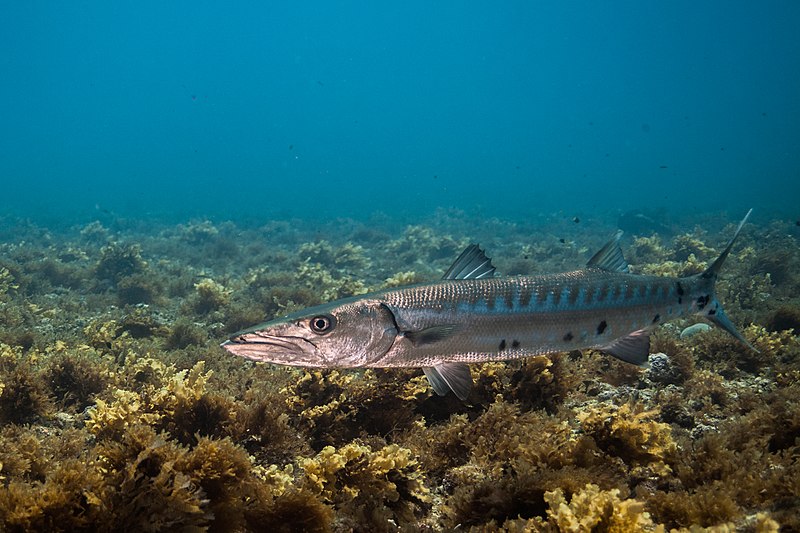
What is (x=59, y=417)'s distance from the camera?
4.86m

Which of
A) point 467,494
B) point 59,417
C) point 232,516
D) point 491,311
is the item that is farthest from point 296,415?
point 59,417

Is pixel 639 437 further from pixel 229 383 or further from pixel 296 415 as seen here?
pixel 229 383

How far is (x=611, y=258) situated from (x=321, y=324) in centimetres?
313

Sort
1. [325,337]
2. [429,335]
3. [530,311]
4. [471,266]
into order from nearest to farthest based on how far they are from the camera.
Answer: [325,337] → [429,335] → [530,311] → [471,266]

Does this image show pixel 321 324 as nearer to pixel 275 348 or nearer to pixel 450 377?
pixel 275 348

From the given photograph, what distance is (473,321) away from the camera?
11.4ft

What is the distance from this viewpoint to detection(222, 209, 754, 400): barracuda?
3.20 metres

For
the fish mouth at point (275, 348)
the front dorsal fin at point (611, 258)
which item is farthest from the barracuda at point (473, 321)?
the front dorsal fin at point (611, 258)

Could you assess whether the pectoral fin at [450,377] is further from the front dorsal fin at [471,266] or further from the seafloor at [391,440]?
the front dorsal fin at [471,266]

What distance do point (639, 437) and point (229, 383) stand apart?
15.8ft

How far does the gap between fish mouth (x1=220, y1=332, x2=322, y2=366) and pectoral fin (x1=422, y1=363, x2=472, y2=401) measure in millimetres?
964

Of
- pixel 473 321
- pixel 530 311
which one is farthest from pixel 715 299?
pixel 473 321

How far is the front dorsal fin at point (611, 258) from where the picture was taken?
4.33 meters

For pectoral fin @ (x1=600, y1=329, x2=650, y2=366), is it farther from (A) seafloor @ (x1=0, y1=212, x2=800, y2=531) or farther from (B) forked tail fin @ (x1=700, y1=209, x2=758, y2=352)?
(B) forked tail fin @ (x1=700, y1=209, x2=758, y2=352)
